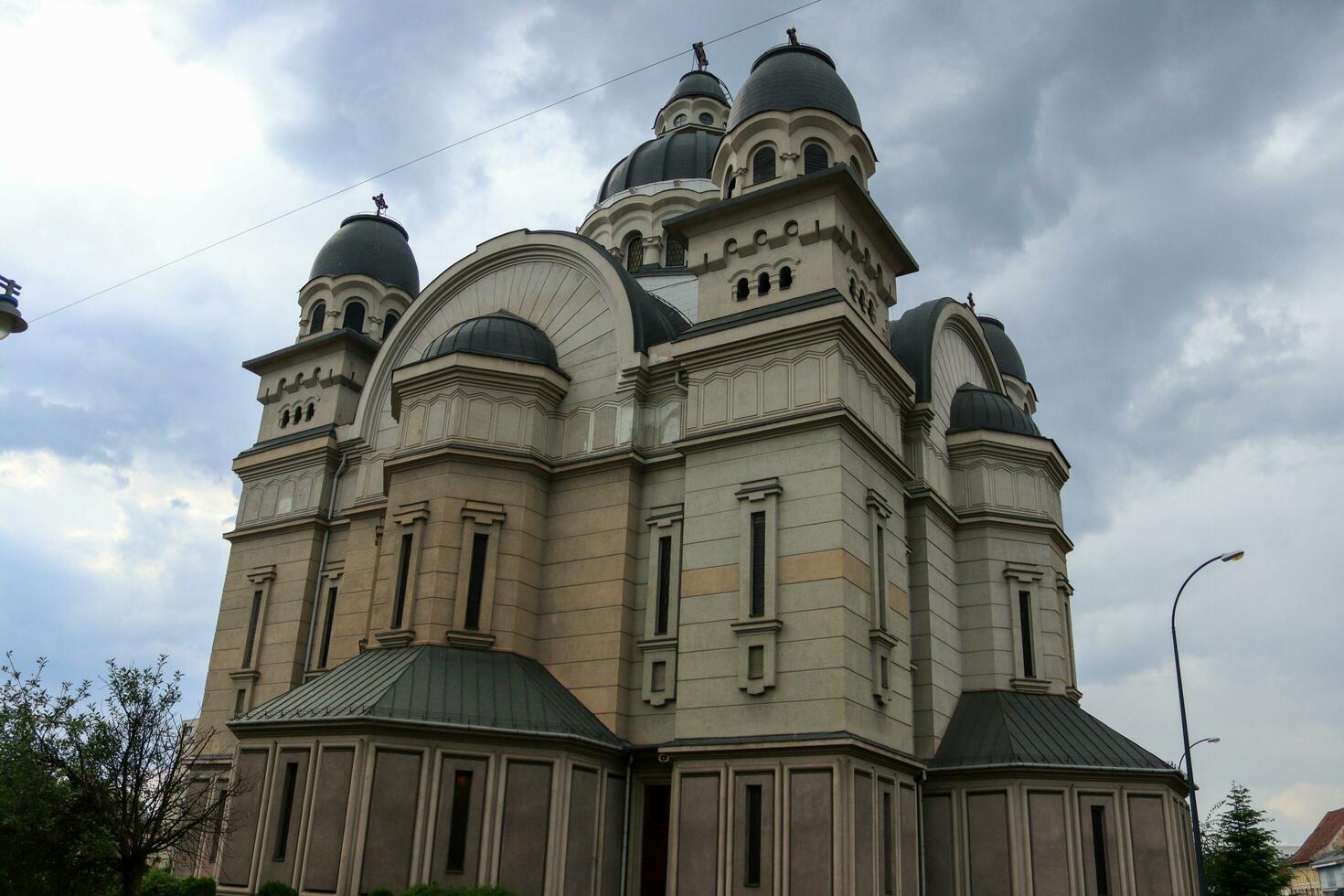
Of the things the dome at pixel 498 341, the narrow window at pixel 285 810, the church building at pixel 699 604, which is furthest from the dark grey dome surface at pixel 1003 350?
the narrow window at pixel 285 810

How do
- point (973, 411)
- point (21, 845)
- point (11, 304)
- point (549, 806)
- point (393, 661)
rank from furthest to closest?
1. point (973, 411)
2. point (393, 661)
3. point (549, 806)
4. point (21, 845)
5. point (11, 304)

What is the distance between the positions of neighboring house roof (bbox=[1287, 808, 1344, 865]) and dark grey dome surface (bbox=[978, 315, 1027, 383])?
61.4 metres

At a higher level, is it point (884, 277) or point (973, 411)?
point (884, 277)

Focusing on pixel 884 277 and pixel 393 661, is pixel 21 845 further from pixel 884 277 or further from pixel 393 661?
pixel 884 277

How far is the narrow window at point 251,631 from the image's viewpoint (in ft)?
106

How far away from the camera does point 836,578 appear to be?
21922 millimetres

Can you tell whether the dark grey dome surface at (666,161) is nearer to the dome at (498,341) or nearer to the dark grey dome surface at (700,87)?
the dark grey dome surface at (700,87)

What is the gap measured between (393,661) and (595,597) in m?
4.81

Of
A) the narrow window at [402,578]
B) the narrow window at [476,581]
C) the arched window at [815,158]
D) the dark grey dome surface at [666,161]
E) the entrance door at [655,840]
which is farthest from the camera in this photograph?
the dark grey dome surface at [666,161]

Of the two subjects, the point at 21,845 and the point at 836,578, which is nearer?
the point at 21,845

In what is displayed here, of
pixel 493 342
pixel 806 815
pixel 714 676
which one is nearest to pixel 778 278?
pixel 493 342

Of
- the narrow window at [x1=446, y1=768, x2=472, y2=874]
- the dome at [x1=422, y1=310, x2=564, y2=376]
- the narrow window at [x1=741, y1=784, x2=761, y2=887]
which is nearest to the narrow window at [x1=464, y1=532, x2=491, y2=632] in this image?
the narrow window at [x1=446, y1=768, x2=472, y2=874]

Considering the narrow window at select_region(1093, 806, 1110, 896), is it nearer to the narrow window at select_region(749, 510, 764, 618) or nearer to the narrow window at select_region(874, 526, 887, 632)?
the narrow window at select_region(874, 526, 887, 632)

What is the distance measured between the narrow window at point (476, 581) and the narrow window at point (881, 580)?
9.20 meters
